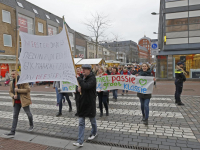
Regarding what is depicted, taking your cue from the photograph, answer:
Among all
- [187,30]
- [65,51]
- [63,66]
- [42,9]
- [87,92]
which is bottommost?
[87,92]

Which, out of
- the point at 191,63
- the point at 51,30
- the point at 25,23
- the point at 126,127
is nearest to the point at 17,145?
the point at 126,127

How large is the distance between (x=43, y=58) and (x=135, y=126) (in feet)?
10.5

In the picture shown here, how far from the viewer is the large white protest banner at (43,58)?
3.90 metres

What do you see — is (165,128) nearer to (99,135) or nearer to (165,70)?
(99,135)

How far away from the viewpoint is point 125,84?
22.1 feet

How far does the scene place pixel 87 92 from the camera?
3.62 metres

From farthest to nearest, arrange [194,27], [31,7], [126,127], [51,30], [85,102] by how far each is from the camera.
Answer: [51,30]
[31,7]
[194,27]
[126,127]
[85,102]

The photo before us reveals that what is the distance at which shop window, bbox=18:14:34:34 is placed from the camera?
27.0m

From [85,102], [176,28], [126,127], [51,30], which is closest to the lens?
[85,102]

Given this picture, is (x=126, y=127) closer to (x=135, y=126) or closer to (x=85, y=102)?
(x=135, y=126)

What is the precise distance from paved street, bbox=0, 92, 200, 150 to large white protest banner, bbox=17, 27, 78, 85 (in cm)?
165

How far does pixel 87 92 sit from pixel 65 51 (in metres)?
1.12

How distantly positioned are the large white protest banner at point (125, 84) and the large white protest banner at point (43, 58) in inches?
86.0

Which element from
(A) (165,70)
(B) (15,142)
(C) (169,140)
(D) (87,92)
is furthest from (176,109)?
(A) (165,70)
